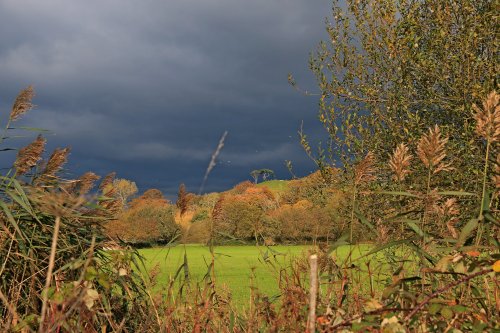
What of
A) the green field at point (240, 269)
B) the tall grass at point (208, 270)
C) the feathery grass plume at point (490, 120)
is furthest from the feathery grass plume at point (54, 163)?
the feathery grass plume at point (490, 120)

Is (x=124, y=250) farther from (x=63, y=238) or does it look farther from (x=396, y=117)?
(x=396, y=117)

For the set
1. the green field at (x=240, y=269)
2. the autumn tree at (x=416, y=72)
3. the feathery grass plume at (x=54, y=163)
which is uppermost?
the autumn tree at (x=416, y=72)

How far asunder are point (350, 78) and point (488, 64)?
11.0ft

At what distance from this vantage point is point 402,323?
9.80 feet

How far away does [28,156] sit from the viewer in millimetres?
5887

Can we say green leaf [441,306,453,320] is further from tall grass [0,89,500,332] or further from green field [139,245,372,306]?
green field [139,245,372,306]

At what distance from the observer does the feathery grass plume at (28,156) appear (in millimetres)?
5883

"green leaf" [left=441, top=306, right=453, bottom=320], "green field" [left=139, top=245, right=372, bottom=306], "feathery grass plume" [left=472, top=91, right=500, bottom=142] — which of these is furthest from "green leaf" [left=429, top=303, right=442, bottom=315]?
"green field" [left=139, top=245, right=372, bottom=306]

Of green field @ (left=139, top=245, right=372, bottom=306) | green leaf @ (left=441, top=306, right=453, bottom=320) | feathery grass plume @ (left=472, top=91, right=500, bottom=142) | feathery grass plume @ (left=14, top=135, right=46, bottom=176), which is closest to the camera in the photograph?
green leaf @ (left=441, top=306, right=453, bottom=320)

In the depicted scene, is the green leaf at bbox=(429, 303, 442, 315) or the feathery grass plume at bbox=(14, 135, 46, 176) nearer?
the green leaf at bbox=(429, 303, 442, 315)

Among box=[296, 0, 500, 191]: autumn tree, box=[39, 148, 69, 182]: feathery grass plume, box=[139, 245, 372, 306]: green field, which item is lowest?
box=[139, 245, 372, 306]: green field

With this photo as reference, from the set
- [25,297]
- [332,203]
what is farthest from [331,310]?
[332,203]

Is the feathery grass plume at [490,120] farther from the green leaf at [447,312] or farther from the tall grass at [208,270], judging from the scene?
the green leaf at [447,312]

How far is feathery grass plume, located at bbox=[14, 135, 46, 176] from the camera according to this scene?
19.3 feet
